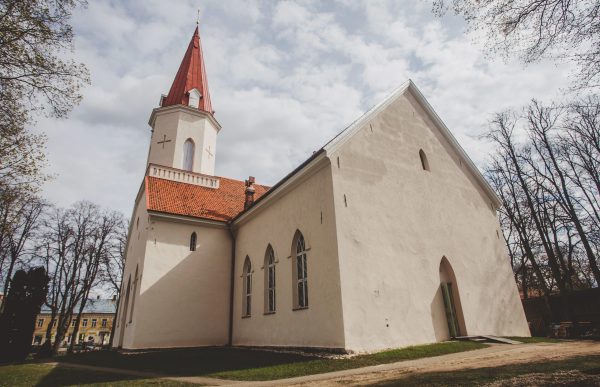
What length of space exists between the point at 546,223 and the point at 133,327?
2416 cm

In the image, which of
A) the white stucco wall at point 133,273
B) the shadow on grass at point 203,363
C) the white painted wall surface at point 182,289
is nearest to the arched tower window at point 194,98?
the white stucco wall at point 133,273

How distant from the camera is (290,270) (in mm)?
13797

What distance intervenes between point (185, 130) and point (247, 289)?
36.4 ft

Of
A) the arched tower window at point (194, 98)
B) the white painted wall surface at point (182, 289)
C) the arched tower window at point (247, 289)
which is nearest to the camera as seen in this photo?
the white painted wall surface at point (182, 289)

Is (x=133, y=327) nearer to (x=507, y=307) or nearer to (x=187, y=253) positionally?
(x=187, y=253)

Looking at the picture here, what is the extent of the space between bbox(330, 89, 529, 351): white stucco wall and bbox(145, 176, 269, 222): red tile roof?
9.58m

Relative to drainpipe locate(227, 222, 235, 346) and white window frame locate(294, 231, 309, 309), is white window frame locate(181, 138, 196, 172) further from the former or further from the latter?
white window frame locate(294, 231, 309, 309)

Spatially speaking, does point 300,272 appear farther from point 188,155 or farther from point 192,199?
point 188,155

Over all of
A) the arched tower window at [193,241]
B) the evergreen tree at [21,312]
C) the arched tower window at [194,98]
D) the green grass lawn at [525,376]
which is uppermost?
the arched tower window at [194,98]

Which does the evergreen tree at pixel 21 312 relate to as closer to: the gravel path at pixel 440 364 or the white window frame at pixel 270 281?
the white window frame at pixel 270 281

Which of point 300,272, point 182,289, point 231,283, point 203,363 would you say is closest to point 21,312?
point 182,289

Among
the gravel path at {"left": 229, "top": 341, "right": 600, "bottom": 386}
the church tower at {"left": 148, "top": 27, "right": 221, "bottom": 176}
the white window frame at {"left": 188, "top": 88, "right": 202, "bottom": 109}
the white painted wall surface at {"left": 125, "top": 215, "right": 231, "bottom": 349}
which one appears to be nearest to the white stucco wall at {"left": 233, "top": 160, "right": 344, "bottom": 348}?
the white painted wall surface at {"left": 125, "top": 215, "right": 231, "bottom": 349}

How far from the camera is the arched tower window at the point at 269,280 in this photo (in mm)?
15312

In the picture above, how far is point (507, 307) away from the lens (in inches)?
583
